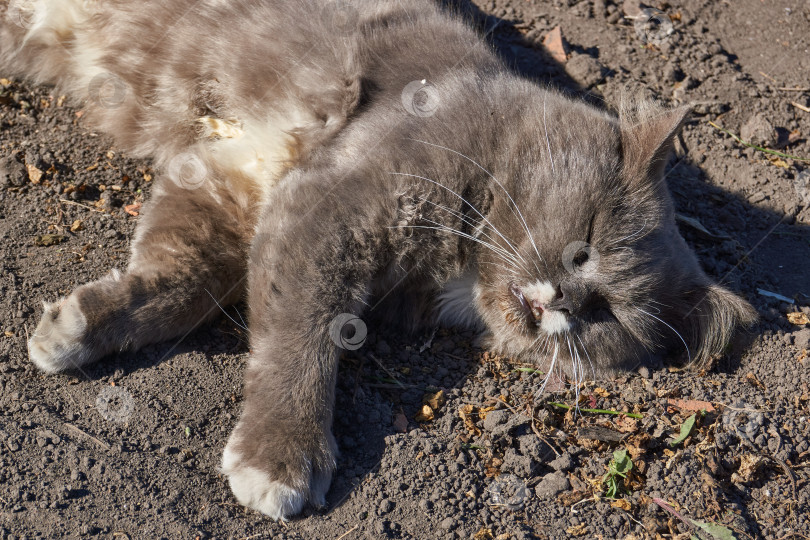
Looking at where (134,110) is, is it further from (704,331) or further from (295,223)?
(704,331)

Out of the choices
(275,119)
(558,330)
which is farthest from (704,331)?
(275,119)

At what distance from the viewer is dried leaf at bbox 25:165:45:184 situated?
12.1ft

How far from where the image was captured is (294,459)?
268cm

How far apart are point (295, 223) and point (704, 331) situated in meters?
1.87

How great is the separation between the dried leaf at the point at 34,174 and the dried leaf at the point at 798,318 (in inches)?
146

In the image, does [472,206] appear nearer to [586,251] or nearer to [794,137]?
[586,251]
